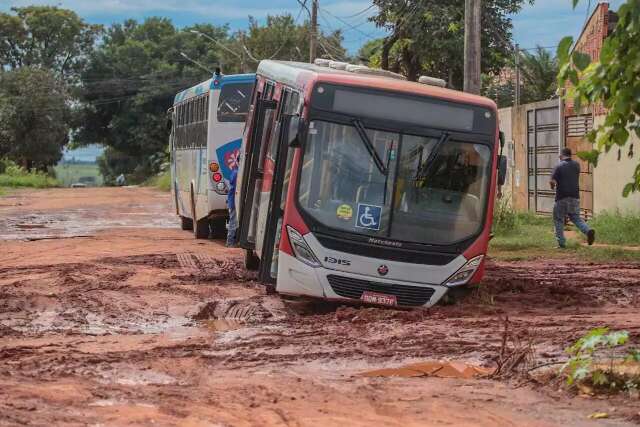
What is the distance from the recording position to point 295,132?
12250 mm

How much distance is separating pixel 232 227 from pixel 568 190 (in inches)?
245

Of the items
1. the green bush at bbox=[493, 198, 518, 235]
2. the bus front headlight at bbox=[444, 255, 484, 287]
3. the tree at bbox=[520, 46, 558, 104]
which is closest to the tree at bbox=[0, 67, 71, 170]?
the tree at bbox=[520, 46, 558, 104]

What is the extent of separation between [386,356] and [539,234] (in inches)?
547

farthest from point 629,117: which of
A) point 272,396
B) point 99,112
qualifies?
point 99,112

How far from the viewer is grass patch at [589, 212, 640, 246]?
822 inches

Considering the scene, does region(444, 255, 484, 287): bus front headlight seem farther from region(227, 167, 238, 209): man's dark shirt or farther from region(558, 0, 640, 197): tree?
region(227, 167, 238, 209): man's dark shirt

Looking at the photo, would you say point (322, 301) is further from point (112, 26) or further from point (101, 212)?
point (112, 26)

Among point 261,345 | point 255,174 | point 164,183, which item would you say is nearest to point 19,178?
point 164,183

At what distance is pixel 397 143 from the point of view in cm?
1252

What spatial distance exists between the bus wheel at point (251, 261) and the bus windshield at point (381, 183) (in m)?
4.17

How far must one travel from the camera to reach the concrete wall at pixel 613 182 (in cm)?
2288

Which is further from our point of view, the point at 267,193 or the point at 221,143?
the point at 221,143

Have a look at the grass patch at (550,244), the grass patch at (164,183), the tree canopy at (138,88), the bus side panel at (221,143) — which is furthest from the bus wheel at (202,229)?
the tree canopy at (138,88)

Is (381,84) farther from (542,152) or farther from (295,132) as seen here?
(542,152)
